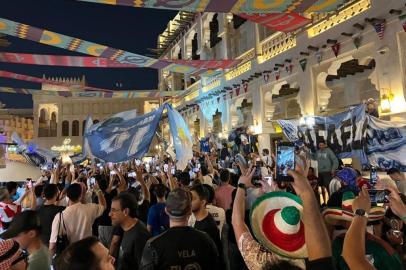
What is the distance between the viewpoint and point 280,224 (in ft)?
6.62

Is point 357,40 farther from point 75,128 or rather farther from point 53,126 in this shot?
point 53,126

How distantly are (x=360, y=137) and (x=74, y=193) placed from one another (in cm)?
576

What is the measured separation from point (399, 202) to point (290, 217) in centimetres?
91

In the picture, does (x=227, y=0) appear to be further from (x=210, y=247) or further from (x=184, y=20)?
(x=184, y=20)

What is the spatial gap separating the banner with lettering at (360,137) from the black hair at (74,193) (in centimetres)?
541


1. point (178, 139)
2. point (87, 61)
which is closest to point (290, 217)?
point (178, 139)

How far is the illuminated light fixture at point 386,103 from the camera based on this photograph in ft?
31.1

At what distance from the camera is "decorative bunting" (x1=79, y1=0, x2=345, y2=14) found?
8.31 metres

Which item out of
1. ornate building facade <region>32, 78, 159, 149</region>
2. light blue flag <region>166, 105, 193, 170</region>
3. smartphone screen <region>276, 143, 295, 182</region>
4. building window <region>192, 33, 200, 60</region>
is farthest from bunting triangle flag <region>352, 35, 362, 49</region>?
ornate building facade <region>32, 78, 159, 149</region>

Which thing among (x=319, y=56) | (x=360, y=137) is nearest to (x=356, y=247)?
(x=360, y=137)

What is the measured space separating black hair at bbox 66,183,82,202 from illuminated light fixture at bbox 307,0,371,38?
32.1ft

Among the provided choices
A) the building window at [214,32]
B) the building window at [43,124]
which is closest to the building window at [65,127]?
the building window at [43,124]

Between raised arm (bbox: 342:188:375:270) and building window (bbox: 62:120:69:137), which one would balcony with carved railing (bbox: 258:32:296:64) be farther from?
building window (bbox: 62:120:69:137)

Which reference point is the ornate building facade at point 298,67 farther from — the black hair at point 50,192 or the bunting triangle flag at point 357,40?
the black hair at point 50,192
